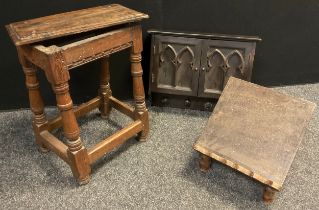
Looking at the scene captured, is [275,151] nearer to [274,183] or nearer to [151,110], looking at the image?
[274,183]

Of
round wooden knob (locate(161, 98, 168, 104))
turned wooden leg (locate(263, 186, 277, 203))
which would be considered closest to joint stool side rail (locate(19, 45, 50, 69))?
round wooden knob (locate(161, 98, 168, 104))

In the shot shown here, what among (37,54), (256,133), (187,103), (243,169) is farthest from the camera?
(187,103)

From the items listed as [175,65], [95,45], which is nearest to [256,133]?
[175,65]

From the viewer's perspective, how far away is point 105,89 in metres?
1.87

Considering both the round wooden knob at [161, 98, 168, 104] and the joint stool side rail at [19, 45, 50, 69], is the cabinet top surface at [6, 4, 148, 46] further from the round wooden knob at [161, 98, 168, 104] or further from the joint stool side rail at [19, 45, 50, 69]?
the round wooden knob at [161, 98, 168, 104]

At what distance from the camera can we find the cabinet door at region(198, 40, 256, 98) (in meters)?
1.85

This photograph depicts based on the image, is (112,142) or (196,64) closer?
(112,142)

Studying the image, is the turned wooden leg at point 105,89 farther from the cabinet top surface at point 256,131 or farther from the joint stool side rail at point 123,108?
the cabinet top surface at point 256,131

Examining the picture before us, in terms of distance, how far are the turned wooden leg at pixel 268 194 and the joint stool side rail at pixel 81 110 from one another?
101 centimetres

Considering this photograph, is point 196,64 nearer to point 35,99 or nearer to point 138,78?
point 138,78

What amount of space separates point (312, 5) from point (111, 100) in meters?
1.36

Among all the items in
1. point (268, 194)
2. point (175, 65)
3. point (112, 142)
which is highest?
point (175, 65)

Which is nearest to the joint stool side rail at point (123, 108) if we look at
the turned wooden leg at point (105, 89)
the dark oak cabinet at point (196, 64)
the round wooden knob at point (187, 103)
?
the turned wooden leg at point (105, 89)

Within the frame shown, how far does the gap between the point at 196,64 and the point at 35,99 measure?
2.91 ft
